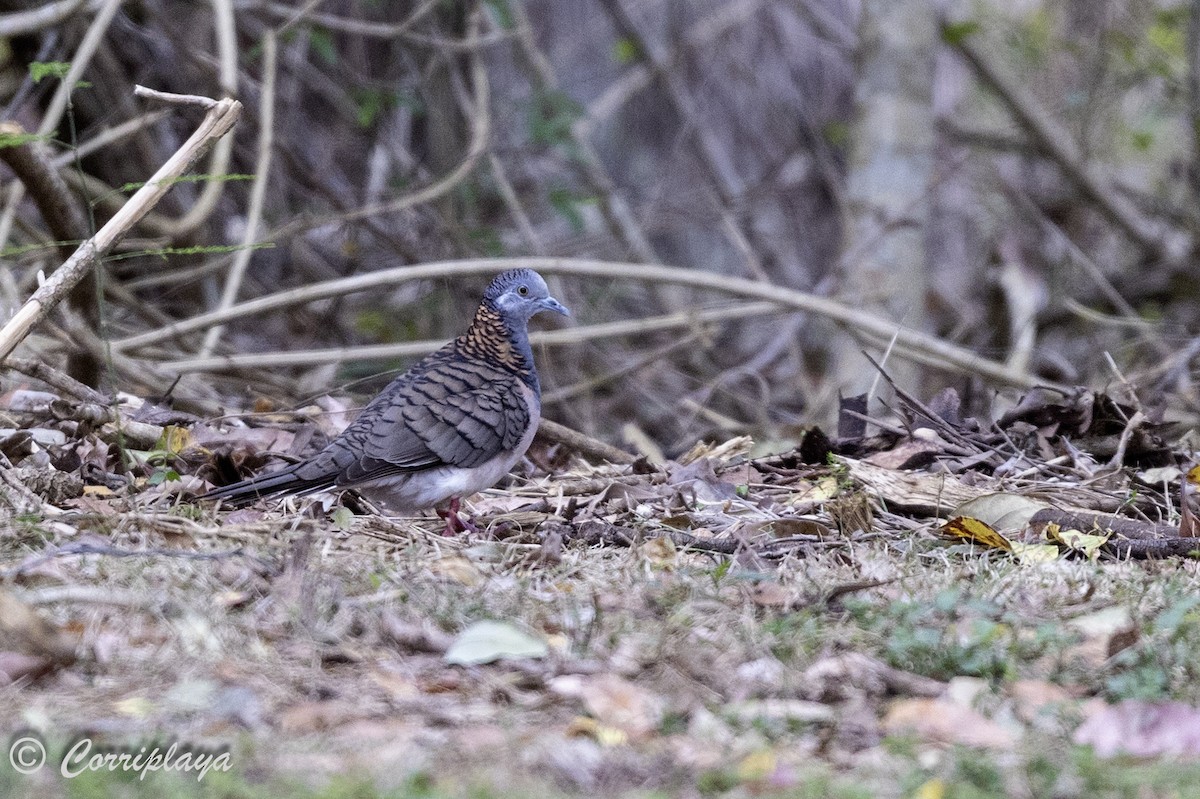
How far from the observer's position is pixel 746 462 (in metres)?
4.62

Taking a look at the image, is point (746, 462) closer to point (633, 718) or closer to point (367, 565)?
point (367, 565)

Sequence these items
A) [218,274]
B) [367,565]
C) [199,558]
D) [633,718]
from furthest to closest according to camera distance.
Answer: [218,274] < [367,565] < [199,558] < [633,718]

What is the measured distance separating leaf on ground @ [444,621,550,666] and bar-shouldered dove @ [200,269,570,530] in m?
1.36

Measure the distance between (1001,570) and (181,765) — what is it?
7.03ft

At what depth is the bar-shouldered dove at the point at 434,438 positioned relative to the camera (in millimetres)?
3949

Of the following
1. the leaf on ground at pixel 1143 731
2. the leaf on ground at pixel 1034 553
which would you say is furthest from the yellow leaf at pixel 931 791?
the leaf on ground at pixel 1034 553

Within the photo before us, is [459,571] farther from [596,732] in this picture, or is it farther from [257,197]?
[257,197]

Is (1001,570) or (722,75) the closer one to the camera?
(1001,570)

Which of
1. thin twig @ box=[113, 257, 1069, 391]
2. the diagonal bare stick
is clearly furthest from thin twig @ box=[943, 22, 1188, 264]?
the diagonal bare stick

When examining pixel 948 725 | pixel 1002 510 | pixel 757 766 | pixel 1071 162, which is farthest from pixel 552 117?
pixel 757 766

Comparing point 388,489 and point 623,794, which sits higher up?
point 623,794

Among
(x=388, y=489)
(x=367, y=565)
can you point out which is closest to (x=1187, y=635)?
(x=367, y=565)

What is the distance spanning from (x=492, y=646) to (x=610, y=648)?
251 millimetres

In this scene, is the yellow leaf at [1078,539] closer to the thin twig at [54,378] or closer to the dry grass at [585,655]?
the dry grass at [585,655]
